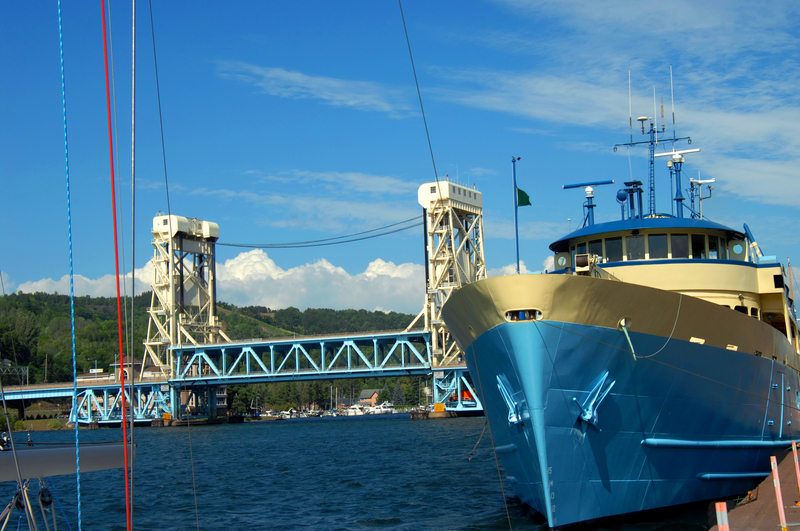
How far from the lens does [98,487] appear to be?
95.5 feet

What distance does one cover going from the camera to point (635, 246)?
18469mm

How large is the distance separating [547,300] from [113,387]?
8491 cm

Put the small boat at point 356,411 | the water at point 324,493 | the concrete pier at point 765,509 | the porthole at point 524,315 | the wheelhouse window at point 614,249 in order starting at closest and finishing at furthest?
the concrete pier at point 765,509 → the porthole at point 524,315 → the water at point 324,493 → the wheelhouse window at point 614,249 → the small boat at point 356,411

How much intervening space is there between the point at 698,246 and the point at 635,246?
5.20 feet

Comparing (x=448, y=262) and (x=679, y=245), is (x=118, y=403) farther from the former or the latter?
(x=679, y=245)

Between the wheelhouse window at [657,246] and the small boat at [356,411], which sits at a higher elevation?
the wheelhouse window at [657,246]

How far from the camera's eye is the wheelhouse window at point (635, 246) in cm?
1838

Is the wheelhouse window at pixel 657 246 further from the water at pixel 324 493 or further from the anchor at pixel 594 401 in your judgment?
the water at pixel 324 493

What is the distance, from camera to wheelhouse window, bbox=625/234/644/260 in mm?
18375

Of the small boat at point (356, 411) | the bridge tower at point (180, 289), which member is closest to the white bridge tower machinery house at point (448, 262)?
the bridge tower at point (180, 289)

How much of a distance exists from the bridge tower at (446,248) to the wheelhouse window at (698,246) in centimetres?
5814

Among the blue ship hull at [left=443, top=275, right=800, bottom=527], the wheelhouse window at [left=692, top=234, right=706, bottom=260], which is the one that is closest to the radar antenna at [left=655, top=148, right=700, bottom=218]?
the wheelhouse window at [left=692, top=234, right=706, bottom=260]

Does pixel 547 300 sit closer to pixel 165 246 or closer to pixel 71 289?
pixel 71 289

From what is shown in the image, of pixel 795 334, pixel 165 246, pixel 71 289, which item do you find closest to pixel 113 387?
pixel 165 246
